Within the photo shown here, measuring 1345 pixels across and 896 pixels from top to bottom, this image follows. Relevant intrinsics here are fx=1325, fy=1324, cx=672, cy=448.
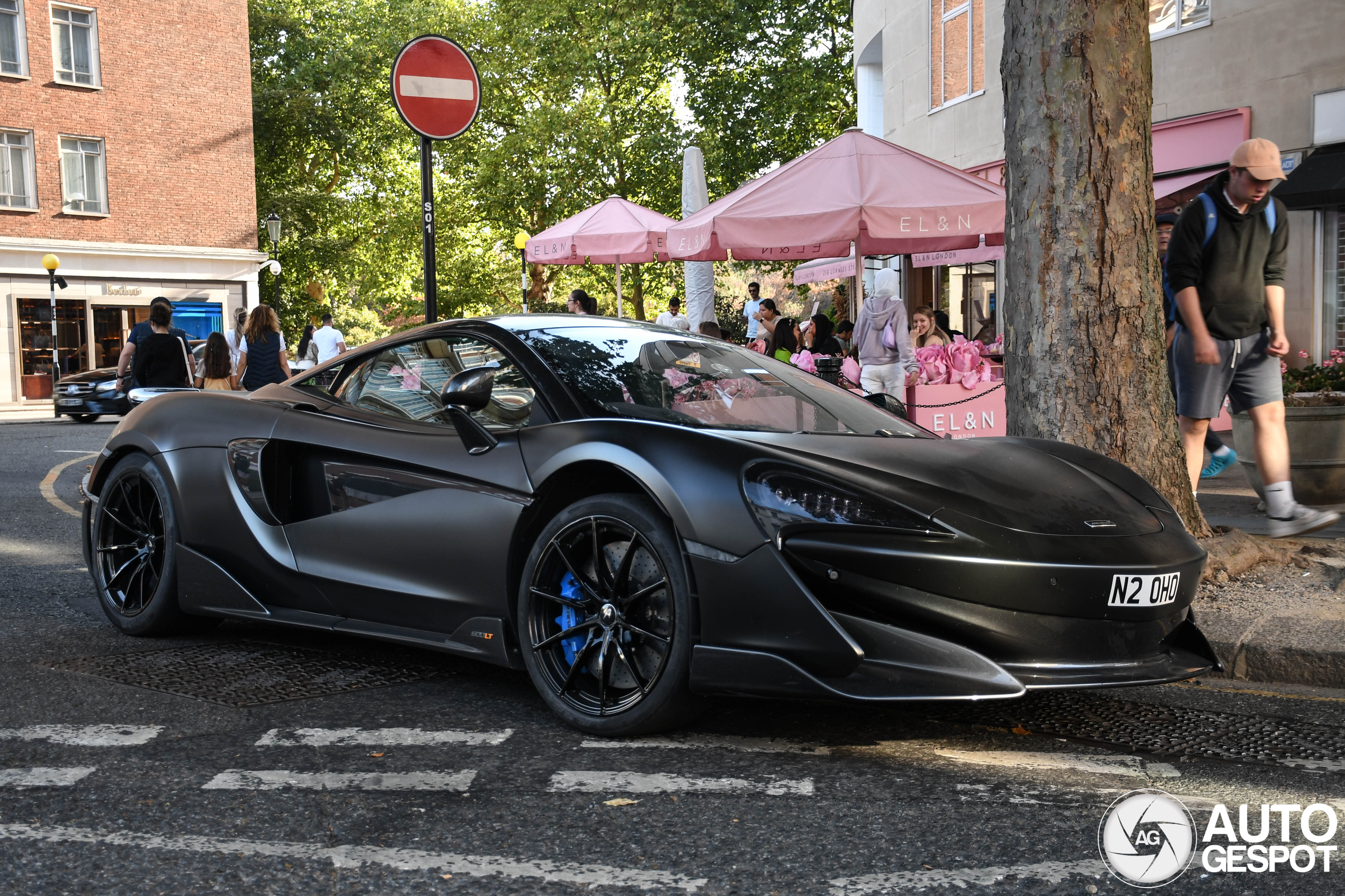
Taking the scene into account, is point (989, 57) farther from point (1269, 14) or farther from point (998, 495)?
point (998, 495)

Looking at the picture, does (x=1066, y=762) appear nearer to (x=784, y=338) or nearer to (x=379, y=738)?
(x=379, y=738)

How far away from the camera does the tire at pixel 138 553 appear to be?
4898 mm

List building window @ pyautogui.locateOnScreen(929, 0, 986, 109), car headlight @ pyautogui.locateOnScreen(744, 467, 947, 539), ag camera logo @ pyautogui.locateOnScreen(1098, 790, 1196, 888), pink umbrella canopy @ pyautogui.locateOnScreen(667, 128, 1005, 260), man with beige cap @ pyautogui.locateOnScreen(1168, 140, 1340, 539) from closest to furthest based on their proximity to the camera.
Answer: ag camera logo @ pyautogui.locateOnScreen(1098, 790, 1196, 888), car headlight @ pyautogui.locateOnScreen(744, 467, 947, 539), man with beige cap @ pyautogui.locateOnScreen(1168, 140, 1340, 539), pink umbrella canopy @ pyautogui.locateOnScreen(667, 128, 1005, 260), building window @ pyautogui.locateOnScreen(929, 0, 986, 109)

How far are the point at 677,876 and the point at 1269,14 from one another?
1456cm

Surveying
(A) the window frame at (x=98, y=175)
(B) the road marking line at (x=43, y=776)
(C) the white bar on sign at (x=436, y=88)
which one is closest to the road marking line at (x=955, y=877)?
(B) the road marking line at (x=43, y=776)

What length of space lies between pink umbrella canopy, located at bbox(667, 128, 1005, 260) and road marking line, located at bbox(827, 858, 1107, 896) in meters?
7.50

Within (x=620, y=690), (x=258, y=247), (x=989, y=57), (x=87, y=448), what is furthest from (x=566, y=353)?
(x=258, y=247)

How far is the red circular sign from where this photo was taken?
6.49 meters

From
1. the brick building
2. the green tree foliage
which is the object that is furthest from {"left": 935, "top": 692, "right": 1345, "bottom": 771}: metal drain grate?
the brick building

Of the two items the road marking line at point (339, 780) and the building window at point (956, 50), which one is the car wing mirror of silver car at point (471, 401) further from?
the building window at point (956, 50)

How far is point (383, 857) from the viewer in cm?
275

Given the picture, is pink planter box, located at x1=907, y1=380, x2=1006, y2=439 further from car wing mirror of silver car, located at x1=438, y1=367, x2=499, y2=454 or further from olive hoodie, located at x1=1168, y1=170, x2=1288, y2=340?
car wing mirror of silver car, located at x1=438, y1=367, x2=499, y2=454

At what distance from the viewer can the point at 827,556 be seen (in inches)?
127

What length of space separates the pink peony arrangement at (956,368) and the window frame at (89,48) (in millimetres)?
28685
